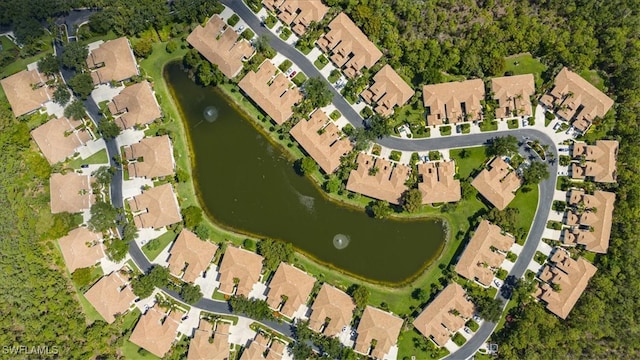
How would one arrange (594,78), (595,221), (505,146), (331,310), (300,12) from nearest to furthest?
1. (595,221)
2. (505,146)
3. (331,310)
4. (594,78)
5. (300,12)

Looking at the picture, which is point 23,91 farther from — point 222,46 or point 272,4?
point 272,4

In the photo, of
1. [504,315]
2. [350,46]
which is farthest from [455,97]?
[504,315]

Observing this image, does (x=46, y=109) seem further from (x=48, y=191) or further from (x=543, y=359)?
(x=543, y=359)

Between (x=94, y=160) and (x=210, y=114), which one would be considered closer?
(x=94, y=160)

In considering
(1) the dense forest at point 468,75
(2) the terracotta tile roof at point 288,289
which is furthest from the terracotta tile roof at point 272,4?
(2) the terracotta tile roof at point 288,289

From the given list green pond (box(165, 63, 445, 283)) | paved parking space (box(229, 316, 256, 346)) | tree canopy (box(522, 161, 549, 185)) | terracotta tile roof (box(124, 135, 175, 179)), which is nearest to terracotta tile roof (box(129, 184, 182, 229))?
terracotta tile roof (box(124, 135, 175, 179))

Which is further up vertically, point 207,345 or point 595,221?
point 595,221
